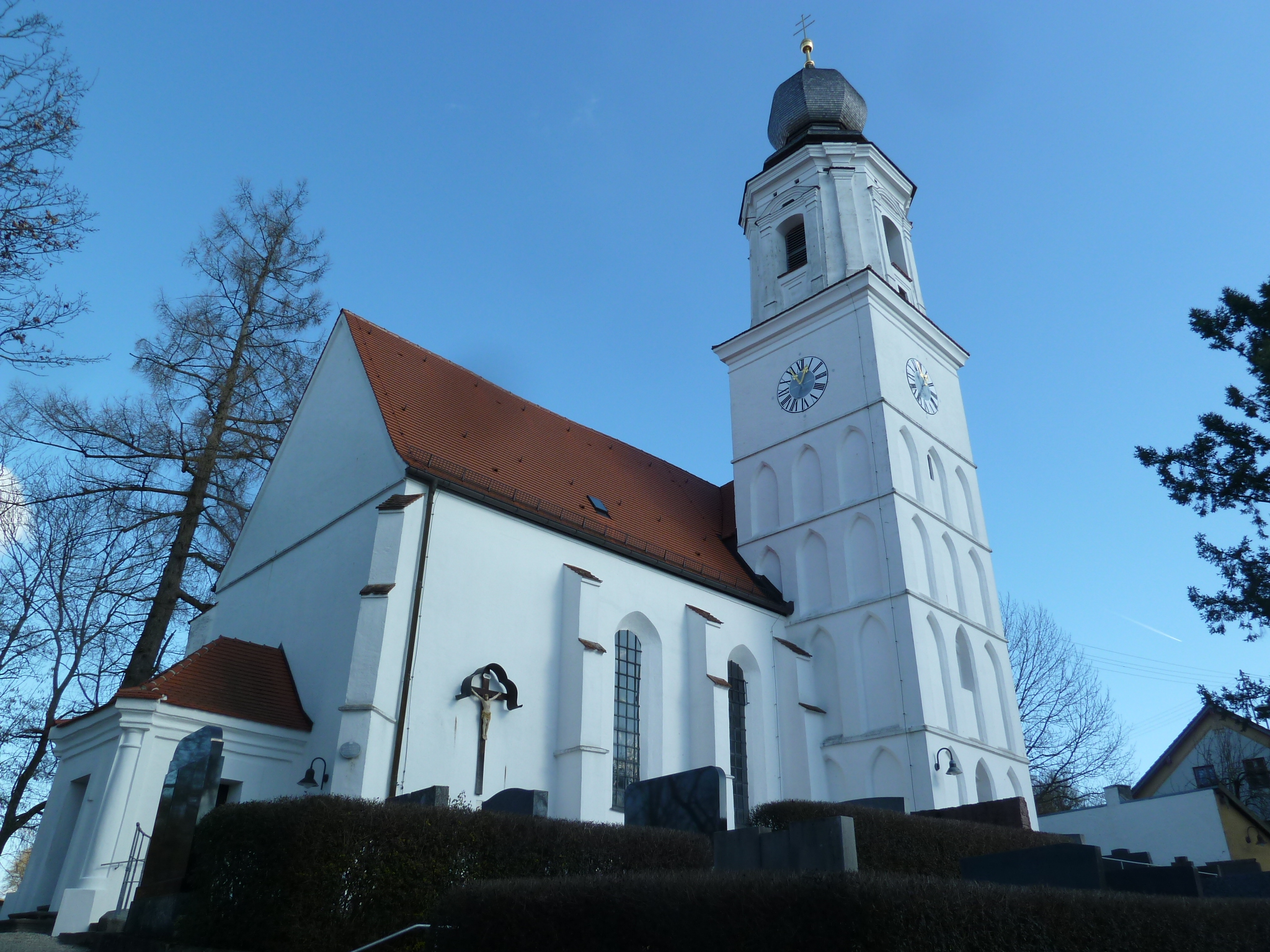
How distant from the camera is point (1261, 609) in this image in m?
12.8

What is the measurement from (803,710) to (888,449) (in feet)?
19.3

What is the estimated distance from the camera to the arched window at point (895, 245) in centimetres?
2609

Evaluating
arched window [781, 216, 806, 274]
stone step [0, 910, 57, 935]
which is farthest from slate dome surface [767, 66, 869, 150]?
stone step [0, 910, 57, 935]

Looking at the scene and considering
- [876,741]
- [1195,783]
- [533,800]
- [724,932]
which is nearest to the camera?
[724,932]

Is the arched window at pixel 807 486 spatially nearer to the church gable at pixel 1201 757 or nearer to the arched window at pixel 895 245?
the arched window at pixel 895 245

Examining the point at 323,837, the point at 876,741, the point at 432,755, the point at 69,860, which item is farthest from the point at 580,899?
the point at 876,741

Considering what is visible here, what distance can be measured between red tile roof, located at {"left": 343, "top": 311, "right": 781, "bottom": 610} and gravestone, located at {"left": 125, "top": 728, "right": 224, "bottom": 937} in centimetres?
646

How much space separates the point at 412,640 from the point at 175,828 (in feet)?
16.7

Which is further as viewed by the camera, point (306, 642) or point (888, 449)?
point (888, 449)

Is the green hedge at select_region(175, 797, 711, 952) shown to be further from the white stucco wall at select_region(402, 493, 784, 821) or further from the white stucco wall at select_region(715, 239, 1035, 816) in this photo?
the white stucco wall at select_region(715, 239, 1035, 816)

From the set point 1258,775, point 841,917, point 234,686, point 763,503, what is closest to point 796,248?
point 763,503

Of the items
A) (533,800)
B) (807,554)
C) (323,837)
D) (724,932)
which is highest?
(807,554)

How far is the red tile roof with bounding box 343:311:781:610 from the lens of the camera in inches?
659

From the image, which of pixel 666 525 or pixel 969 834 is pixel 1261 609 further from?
pixel 666 525
